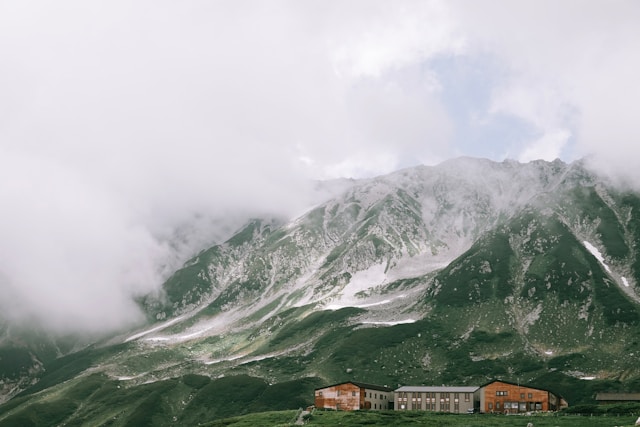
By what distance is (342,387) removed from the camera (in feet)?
606

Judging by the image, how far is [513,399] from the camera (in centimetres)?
17075

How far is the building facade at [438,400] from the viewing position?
175 m

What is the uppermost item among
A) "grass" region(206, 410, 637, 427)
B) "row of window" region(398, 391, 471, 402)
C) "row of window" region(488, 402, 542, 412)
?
"row of window" region(398, 391, 471, 402)

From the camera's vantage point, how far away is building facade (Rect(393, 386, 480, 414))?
175 m

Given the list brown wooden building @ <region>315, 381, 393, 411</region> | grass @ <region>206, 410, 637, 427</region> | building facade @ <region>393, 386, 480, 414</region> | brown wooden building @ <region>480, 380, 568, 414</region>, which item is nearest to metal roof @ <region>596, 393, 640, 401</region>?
brown wooden building @ <region>480, 380, 568, 414</region>

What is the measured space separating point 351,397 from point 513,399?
44139mm

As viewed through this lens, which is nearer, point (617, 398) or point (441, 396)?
point (617, 398)

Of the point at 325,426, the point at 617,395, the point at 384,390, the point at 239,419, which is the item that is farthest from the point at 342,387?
the point at 617,395

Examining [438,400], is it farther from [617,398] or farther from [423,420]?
[617,398]

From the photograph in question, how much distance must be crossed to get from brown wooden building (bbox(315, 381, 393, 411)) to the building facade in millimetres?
7544

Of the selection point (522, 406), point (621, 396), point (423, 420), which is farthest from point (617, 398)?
point (423, 420)

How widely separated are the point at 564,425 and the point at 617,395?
218 feet

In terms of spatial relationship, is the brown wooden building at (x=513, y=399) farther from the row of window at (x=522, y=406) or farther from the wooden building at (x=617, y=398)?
the wooden building at (x=617, y=398)

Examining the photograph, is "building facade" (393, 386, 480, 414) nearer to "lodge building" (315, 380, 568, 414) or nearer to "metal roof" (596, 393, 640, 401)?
"lodge building" (315, 380, 568, 414)
